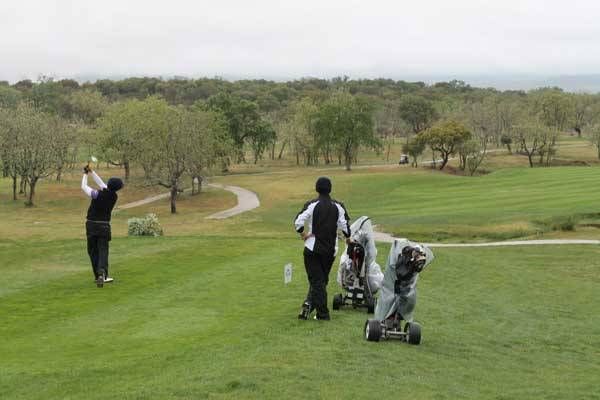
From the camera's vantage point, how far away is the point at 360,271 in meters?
14.1

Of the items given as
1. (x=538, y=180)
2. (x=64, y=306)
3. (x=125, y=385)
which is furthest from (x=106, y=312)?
(x=538, y=180)

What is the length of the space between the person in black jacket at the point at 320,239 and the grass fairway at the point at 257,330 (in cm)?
43

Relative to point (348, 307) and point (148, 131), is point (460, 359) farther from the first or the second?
point (148, 131)

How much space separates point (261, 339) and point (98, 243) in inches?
291

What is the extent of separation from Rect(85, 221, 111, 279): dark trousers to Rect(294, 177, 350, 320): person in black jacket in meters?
6.24

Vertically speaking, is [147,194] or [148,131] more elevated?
[148,131]

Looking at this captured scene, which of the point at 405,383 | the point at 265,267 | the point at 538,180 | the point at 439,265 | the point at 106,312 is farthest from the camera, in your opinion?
the point at 538,180

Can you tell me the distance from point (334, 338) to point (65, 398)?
4.58 metres

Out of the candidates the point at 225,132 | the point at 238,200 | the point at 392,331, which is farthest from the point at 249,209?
the point at 392,331

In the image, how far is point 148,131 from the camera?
271 ft

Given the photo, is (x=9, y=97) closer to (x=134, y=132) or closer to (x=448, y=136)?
(x=134, y=132)

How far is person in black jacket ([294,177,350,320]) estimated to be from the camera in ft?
42.4

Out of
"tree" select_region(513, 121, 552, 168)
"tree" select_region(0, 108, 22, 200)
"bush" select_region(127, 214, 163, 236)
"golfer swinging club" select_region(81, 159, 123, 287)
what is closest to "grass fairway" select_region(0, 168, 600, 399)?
"golfer swinging club" select_region(81, 159, 123, 287)

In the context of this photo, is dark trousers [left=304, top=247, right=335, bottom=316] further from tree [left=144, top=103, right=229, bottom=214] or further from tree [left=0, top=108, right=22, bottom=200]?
tree [left=0, top=108, right=22, bottom=200]
